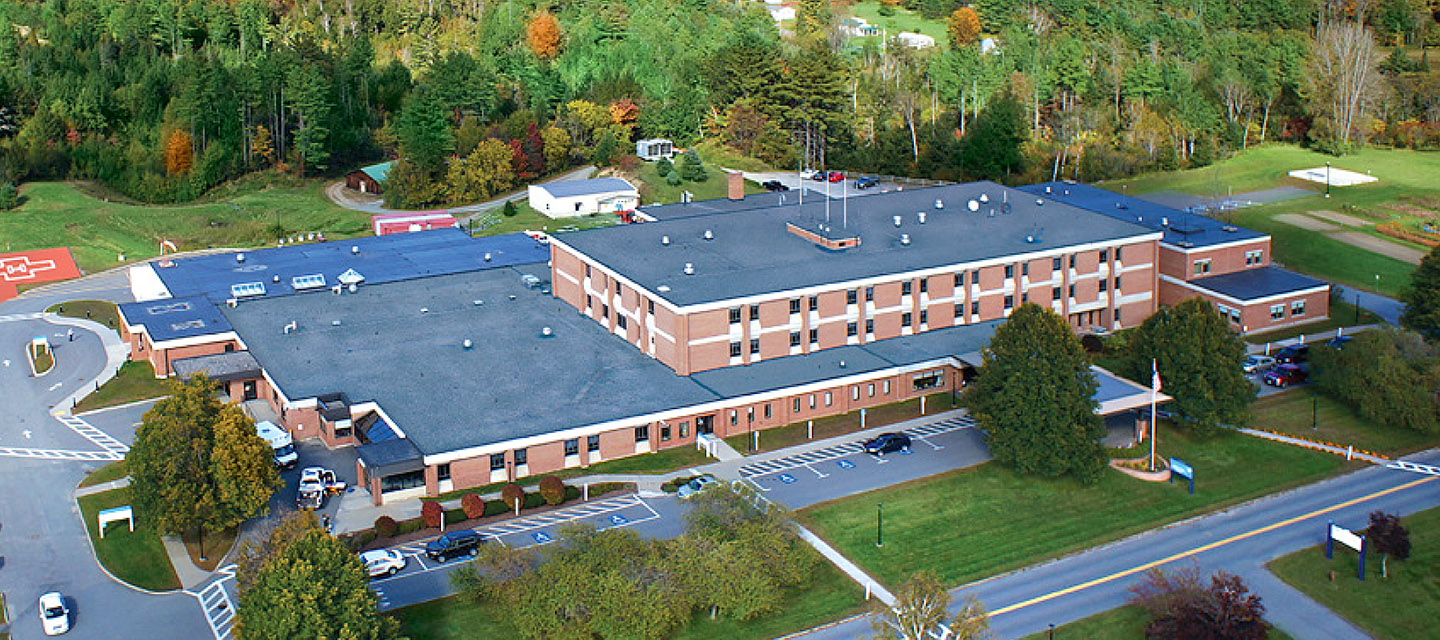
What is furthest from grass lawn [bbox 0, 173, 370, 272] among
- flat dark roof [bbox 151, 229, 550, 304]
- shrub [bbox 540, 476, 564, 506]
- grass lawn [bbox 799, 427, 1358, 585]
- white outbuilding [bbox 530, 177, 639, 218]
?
grass lawn [bbox 799, 427, 1358, 585]

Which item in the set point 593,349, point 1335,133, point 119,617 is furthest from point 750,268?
point 1335,133

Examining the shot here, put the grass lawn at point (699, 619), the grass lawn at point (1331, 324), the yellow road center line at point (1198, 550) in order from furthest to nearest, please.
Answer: the grass lawn at point (1331, 324) < the yellow road center line at point (1198, 550) < the grass lawn at point (699, 619)

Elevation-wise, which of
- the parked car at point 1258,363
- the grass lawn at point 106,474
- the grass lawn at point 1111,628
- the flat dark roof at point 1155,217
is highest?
the flat dark roof at point 1155,217

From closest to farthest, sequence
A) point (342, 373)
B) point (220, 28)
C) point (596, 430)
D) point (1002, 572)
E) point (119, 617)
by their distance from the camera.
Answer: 1. point (119, 617)
2. point (1002, 572)
3. point (596, 430)
4. point (342, 373)
5. point (220, 28)

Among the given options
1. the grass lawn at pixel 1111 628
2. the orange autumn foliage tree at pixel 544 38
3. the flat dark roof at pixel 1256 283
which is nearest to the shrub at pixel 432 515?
the grass lawn at pixel 1111 628

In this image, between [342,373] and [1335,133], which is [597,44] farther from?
[342,373]

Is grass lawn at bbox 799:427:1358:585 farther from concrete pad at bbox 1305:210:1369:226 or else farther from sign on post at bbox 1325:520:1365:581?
concrete pad at bbox 1305:210:1369:226

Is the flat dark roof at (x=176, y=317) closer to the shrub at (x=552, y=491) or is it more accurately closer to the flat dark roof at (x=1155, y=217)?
the shrub at (x=552, y=491)
